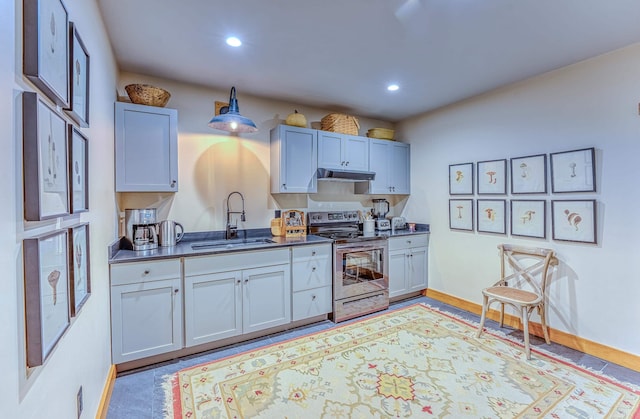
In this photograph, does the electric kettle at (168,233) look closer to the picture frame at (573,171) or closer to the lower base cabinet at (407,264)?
the lower base cabinet at (407,264)

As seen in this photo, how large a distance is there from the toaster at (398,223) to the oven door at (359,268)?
60 centimetres

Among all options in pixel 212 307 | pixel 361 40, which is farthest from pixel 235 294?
pixel 361 40

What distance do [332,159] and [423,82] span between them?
1.31 m

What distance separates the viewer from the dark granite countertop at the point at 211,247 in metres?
2.35

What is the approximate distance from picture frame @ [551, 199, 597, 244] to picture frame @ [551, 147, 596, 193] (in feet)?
0.41

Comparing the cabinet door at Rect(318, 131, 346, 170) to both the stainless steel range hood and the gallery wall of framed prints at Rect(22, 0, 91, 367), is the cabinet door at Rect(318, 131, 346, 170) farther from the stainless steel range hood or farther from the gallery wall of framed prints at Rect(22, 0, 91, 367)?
the gallery wall of framed prints at Rect(22, 0, 91, 367)

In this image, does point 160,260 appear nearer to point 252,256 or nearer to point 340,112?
point 252,256

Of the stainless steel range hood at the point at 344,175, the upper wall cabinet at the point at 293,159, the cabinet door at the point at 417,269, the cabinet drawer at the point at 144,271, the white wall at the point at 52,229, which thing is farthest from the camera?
the cabinet door at the point at 417,269

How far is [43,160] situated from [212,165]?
7.44 ft

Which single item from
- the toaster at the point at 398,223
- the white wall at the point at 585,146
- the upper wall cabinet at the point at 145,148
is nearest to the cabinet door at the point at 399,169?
the toaster at the point at 398,223

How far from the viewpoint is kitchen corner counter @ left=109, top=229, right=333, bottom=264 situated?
2.32 metres

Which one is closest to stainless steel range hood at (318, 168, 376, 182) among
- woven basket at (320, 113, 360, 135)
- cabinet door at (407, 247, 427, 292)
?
woven basket at (320, 113, 360, 135)

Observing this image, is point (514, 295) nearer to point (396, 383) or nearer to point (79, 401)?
point (396, 383)

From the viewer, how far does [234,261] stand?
2.67 meters
